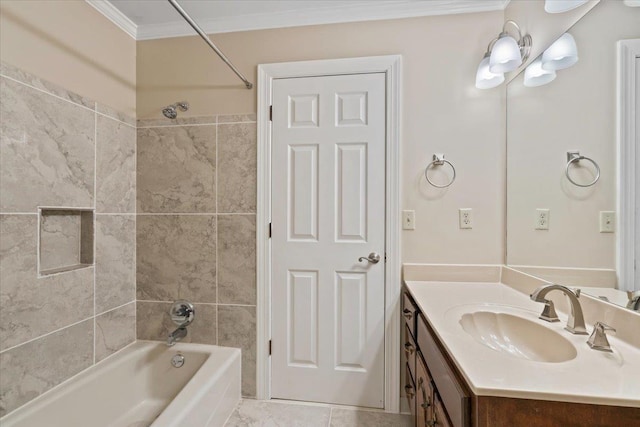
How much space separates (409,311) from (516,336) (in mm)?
467

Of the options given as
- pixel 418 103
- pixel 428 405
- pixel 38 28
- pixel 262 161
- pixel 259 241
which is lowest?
pixel 428 405

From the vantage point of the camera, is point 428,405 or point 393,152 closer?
point 428,405

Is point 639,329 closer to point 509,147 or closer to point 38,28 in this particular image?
point 509,147

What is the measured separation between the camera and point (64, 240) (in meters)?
1.44

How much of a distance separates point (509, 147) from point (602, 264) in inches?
31.2

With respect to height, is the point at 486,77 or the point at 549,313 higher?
the point at 486,77

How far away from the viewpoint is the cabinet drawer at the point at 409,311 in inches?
51.7

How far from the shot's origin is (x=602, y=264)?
985 mm

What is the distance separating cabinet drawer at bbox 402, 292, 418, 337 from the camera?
131 cm

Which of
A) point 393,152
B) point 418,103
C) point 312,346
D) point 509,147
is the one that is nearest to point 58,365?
point 312,346

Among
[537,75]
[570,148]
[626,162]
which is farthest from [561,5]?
[626,162]

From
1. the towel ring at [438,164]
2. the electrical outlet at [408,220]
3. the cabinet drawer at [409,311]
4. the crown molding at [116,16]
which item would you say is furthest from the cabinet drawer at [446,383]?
the crown molding at [116,16]

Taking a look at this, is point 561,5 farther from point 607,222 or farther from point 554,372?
point 554,372

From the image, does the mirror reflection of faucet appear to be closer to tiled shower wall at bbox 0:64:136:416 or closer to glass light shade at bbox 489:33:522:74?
tiled shower wall at bbox 0:64:136:416
